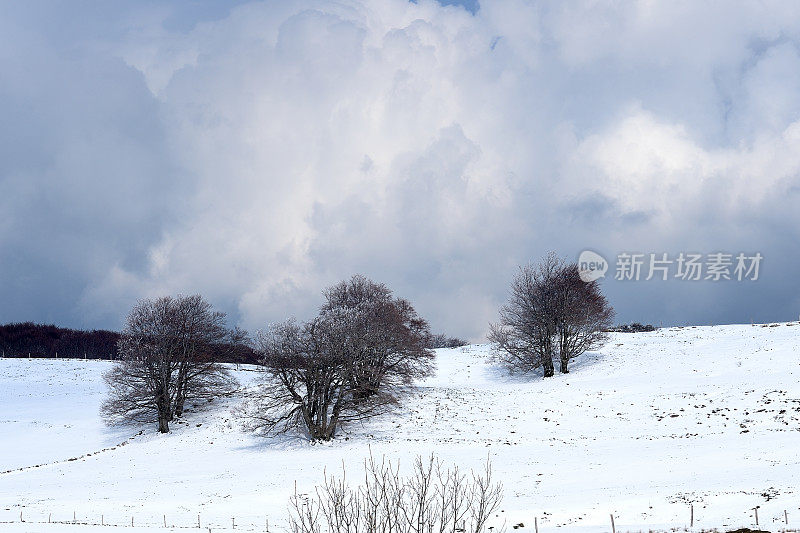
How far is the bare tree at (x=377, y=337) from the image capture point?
4700 centimetres

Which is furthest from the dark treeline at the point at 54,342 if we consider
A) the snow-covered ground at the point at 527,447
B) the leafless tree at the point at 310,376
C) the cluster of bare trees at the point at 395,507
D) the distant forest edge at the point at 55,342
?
the cluster of bare trees at the point at 395,507

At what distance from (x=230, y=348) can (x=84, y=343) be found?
77254 millimetres

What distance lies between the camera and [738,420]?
126 feet

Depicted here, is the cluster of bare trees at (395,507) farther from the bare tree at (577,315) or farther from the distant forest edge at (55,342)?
the distant forest edge at (55,342)

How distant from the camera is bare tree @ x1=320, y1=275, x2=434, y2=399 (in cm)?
4700

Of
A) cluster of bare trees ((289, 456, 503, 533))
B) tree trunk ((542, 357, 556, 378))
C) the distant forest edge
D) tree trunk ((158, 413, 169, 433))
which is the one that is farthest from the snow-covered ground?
the distant forest edge

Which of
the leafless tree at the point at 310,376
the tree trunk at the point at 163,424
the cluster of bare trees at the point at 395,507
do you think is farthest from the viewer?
the tree trunk at the point at 163,424

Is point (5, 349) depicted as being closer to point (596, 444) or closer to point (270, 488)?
point (270, 488)

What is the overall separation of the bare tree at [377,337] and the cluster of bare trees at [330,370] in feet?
0.26

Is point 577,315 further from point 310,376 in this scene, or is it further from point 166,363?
point 166,363

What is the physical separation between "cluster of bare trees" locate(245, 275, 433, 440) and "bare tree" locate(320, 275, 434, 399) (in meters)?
0.08

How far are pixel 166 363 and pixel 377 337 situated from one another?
1907 centimetres

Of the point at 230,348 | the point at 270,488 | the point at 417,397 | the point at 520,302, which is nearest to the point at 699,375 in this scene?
the point at 520,302

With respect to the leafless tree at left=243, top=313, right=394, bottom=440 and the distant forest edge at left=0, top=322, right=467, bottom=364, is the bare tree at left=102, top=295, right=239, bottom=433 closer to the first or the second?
the leafless tree at left=243, top=313, right=394, bottom=440
